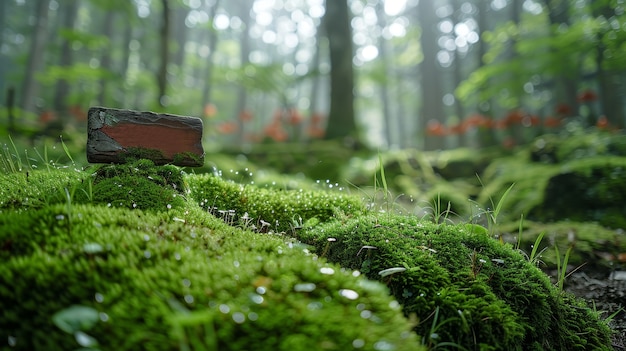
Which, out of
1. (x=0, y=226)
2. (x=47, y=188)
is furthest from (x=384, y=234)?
(x=47, y=188)

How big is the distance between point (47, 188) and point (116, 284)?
149cm

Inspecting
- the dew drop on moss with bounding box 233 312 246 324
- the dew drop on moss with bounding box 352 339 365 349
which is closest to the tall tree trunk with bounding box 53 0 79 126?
the dew drop on moss with bounding box 233 312 246 324

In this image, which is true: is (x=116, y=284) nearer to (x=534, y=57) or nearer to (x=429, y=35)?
(x=534, y=57)

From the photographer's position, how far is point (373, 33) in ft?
103

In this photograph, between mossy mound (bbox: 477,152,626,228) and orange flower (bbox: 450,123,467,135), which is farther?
orange flower (bbox: 450,123,467,135)

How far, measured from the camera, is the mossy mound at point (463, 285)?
1793 mm

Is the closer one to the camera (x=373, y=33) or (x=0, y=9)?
(x=0, y=9)

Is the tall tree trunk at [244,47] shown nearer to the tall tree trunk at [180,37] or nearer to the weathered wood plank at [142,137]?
the tall tree trunk at [180,37]

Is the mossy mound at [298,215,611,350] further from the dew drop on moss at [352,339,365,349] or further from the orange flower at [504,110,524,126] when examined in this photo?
the orange flower at [504,110,524,126]

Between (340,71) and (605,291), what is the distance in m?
7.59

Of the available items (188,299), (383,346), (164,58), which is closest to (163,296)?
(188,299)

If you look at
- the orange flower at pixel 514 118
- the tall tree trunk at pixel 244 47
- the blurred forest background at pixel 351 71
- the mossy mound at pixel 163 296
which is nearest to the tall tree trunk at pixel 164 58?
the blurred forest background at pixel 351 71

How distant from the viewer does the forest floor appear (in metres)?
2.56

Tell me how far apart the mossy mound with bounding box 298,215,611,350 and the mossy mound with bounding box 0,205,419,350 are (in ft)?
1.75
